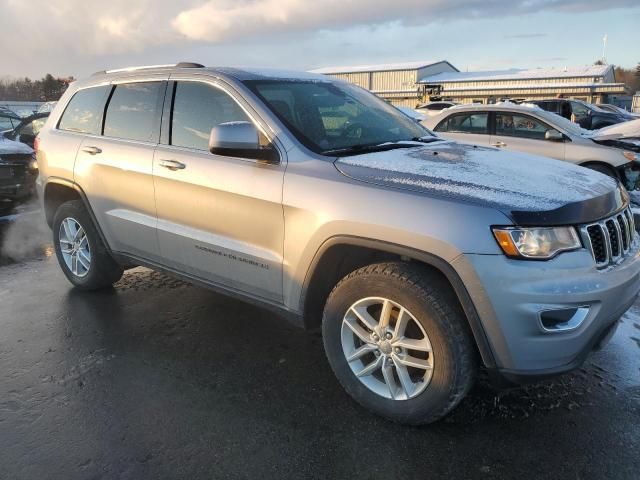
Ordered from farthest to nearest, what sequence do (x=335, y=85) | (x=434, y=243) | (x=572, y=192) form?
(x=335, y=85)
(x=572, y=192)
(x=434, y=243)

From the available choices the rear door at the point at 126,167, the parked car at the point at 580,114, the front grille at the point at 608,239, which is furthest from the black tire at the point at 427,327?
the parked car at the point at 580,114

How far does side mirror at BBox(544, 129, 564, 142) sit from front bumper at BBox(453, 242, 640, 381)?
6.73 meters

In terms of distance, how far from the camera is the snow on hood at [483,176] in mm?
2525

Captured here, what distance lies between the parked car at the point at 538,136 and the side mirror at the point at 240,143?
20.8 ft

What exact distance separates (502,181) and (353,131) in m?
1.20

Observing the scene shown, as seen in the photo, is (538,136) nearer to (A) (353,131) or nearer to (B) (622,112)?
(A) (353,131)

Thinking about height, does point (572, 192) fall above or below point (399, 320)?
above

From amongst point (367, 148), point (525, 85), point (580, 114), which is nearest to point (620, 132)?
point (367, 148)

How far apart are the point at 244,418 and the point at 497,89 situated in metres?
43.4

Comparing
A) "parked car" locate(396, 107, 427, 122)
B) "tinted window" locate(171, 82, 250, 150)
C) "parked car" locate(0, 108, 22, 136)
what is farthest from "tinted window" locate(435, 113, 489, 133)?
"parked car" locate(0, 108, 22, 136)

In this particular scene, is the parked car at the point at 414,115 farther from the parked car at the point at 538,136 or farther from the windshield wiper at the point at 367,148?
the windshield wiper at the point at 367,148

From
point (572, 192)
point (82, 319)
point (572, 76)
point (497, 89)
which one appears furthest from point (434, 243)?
point (572, 76)

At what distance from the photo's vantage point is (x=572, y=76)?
4572 centimetres

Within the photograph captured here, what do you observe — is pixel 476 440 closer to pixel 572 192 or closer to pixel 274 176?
pixel 572 192
